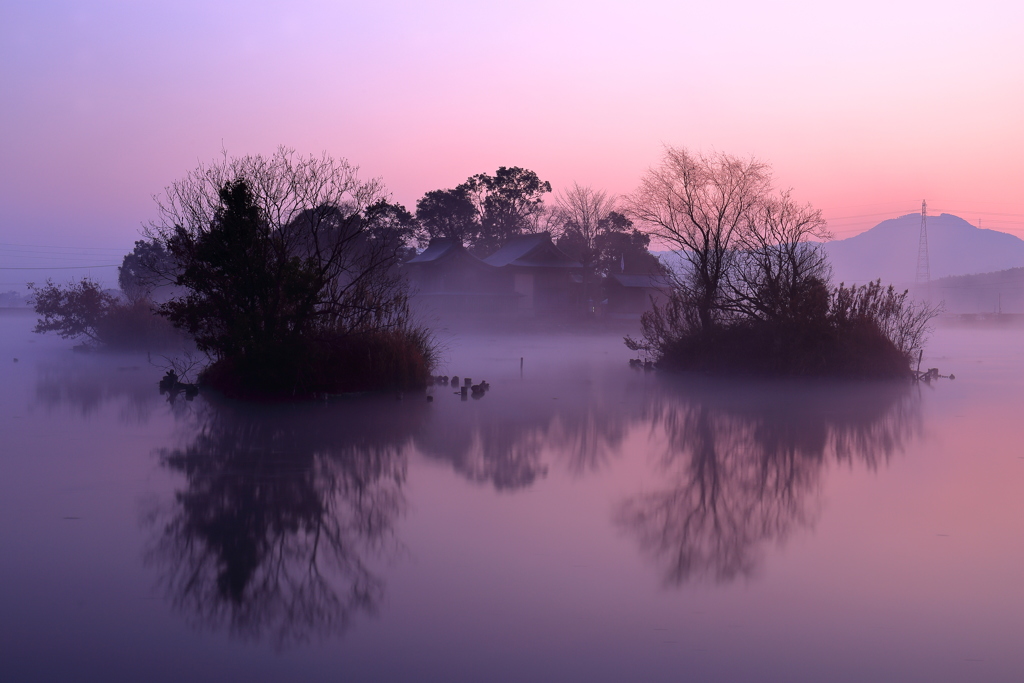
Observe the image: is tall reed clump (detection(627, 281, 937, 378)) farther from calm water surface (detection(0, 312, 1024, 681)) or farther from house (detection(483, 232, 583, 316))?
house (detection(483, 232, 583, 316))

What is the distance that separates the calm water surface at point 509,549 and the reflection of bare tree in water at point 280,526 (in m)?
0.04

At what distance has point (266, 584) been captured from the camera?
Answer: 6262 millimetres

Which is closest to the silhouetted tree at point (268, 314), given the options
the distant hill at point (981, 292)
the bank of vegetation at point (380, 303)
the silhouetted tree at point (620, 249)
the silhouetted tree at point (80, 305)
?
the bank of vegetation at point (380, 303)

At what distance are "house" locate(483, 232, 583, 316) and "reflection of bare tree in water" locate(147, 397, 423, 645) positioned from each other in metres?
46.4

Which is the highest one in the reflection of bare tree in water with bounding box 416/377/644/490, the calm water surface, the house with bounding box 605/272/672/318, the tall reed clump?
the house with bounding box 605/272/672/318

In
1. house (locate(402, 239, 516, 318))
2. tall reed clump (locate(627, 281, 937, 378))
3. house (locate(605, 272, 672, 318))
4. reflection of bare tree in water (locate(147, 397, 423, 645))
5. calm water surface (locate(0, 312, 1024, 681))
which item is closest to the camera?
calm water surface (locate(0, 312, 1024, 681))

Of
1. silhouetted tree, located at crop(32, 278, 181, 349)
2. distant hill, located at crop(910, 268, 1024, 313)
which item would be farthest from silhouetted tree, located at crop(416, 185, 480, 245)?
distant hill, located at crop(910, 268, 1024, 313)

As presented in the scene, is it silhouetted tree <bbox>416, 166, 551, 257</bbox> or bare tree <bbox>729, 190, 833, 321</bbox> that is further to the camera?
silhouetted tree <bbox>416, 166, 551, 257</bbox>

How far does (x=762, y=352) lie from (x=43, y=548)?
21.4m

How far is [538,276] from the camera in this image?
60781 millimetres

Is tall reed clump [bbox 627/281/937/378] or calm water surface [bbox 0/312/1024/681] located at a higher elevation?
tall reed clump [bbox 627/281/937/378]

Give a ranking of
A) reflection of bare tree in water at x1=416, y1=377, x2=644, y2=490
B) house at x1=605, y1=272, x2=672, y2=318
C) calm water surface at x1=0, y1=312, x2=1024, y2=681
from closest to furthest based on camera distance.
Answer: calm water surface at x1=0, y1=312, x2=1024, y2=681, reflection of bare tree in water at x1=416, y1=377, x2=644, y2=490, house at x1=605, y1=272, x2=672, y2=318

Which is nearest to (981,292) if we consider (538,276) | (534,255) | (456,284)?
(538,276)

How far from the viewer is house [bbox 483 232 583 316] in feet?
196
